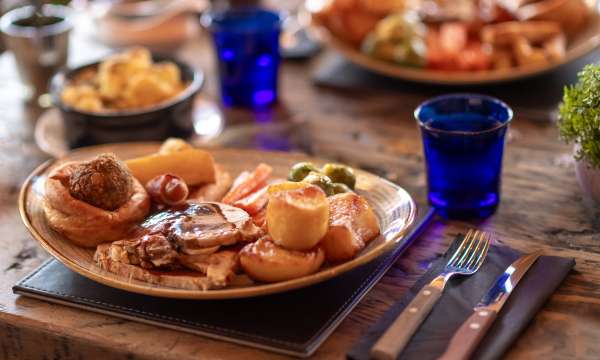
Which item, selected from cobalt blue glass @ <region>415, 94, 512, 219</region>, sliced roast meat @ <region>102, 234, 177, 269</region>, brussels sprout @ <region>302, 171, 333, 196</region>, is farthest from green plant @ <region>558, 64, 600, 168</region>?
sliced roast meat @ <region>102, 234, 177, 269</region>

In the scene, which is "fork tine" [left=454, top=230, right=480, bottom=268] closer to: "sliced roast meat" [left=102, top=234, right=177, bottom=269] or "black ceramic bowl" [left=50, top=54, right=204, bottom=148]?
"sliced roast meat" [left=102, top=234, right=177, bottom=269]

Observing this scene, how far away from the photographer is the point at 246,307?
1.10m

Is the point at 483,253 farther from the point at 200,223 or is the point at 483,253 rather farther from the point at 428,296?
the point at 200,223

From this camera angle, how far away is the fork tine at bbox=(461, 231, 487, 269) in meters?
1.19

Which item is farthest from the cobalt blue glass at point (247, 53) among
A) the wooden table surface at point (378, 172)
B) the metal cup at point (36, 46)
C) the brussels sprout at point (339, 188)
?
the brussels sprout at point (339, 188)

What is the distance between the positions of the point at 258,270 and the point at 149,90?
81 centimetres

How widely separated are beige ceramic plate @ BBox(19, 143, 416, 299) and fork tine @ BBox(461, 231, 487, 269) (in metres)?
0.11

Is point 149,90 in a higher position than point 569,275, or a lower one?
higher

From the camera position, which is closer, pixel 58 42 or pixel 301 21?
pixel 58 42

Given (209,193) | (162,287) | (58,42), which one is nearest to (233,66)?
(58,42)

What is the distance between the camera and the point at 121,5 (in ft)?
8.27

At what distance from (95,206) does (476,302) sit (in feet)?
1.90

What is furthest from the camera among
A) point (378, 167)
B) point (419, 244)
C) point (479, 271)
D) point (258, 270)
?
point (378, 167)

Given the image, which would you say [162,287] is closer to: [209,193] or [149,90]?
[209,193]
